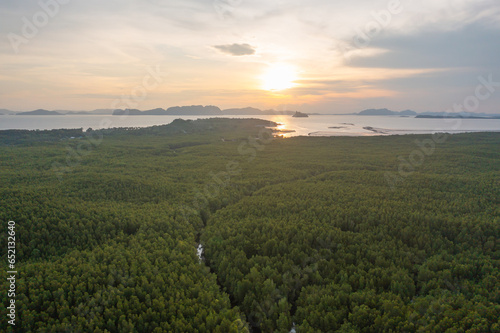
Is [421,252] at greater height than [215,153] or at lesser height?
lesser

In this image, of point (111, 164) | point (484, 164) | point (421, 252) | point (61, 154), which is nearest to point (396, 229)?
point (421, 252)

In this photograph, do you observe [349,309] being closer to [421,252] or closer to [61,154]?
[421,252]

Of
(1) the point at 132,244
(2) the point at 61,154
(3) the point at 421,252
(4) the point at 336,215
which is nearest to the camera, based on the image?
(3) the point at 421,252

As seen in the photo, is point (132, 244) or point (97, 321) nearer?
point (97, 321)

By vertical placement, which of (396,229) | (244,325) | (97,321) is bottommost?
(244,325)

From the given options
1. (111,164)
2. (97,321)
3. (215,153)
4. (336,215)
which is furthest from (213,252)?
(215,153)

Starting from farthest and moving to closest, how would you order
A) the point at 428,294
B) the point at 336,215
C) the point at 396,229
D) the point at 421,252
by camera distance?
the point at 336,215 < the point at 396,229 < the point at 421,252 < the point at 428,294
